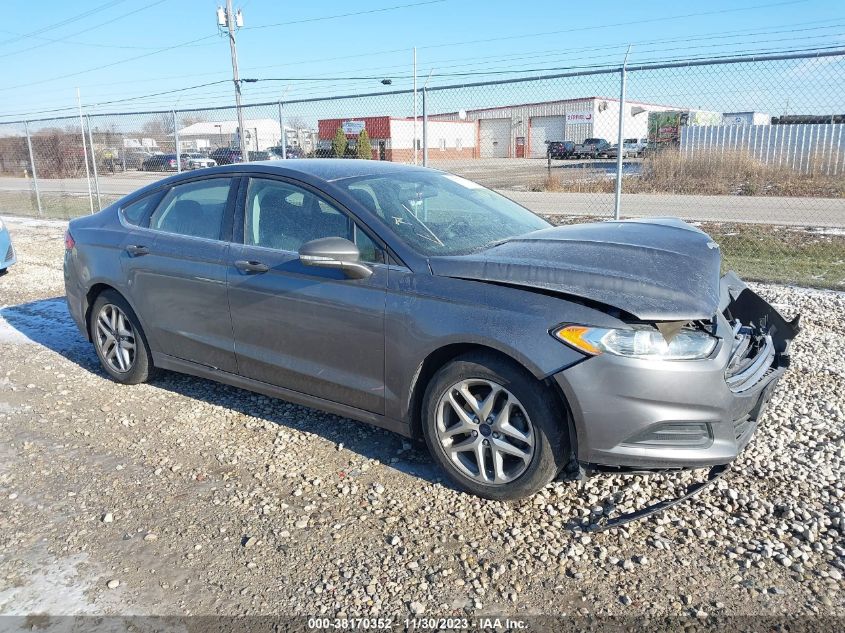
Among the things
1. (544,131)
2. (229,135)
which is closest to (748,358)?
(229,135)

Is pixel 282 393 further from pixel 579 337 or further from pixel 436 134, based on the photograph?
pixel 436 134

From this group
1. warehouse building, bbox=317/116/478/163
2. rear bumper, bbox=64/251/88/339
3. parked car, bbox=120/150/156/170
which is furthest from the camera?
parked car, bbox=120/150/156/170

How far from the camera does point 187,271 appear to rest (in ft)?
14.6

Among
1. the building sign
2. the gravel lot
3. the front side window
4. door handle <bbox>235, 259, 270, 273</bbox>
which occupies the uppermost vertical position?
the building sign

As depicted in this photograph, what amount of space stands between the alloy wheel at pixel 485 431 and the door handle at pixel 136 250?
2.57m

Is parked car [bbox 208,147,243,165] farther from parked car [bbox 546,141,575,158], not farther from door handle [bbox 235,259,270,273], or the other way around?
door handle [bbox 235,259,270,273]

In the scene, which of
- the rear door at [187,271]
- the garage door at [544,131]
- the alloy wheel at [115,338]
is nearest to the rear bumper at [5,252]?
the alloy wheel at [115,338]

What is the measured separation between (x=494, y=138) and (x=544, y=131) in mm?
3029

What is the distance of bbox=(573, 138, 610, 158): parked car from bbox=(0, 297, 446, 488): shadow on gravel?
12840mm

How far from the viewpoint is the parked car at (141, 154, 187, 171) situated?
1427 centimetres

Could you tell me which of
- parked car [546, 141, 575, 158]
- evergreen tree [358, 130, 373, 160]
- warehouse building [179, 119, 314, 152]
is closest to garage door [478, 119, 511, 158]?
parked car [546, 141, 575, 158]

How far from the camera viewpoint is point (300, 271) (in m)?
3.89

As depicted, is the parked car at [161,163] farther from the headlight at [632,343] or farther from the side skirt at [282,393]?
the headlight at [632,343]

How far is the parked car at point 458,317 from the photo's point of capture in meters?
3.00
